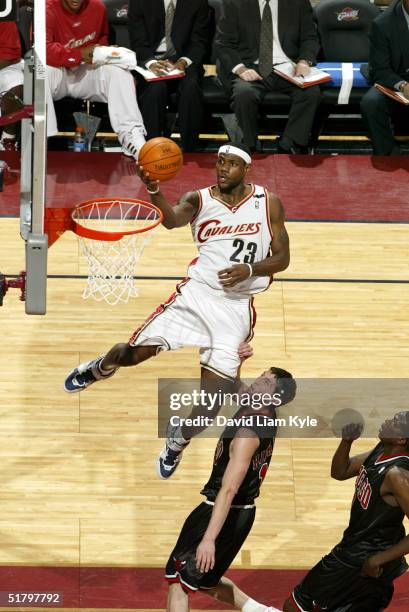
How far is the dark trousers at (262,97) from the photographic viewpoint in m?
10.9

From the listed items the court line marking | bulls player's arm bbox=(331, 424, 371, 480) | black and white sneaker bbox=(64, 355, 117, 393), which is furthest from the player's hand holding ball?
the court line marking

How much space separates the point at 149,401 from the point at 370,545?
2.37 meters

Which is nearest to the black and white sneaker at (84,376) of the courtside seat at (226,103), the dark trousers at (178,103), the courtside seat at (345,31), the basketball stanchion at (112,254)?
the basketball stanchion at (112,254)

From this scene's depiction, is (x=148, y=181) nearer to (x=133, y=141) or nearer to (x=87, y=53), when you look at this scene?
(x=133, y=141)

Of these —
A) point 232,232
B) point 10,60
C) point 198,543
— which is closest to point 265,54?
point 10,60

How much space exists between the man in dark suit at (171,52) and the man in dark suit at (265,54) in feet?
0.77

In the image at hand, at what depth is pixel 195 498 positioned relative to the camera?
25.7ft

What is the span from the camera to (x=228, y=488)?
6.65 meters

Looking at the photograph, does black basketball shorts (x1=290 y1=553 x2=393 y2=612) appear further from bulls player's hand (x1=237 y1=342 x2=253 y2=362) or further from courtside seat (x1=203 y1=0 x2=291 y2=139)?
courtside seat (x1=203 y1=0 x2=291 y2=139)

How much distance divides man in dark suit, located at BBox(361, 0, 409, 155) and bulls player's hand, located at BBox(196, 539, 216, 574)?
553 centimetres

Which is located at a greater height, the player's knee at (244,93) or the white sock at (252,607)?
the player's knee at (244,93)

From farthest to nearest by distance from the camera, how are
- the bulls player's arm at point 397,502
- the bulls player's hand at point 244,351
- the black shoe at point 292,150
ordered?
the black shoe at point 292,150
the bulls player's hand at point 244,351
the bulls player's arm at point 397,502

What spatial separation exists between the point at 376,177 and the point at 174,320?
3798mm

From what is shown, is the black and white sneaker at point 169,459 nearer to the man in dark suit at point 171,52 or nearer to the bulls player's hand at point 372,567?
the bulls player's hand at point 372,567
